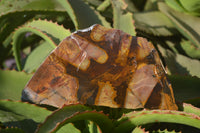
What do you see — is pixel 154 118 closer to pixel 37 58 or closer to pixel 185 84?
pixel 185 84

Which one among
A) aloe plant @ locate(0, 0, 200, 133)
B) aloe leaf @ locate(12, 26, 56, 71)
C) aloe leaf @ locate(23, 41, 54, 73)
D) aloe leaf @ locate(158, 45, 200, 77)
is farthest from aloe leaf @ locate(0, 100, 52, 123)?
aloe leaf @ locate(158, 45, 200, 77)

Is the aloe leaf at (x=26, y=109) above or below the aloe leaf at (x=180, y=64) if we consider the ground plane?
above

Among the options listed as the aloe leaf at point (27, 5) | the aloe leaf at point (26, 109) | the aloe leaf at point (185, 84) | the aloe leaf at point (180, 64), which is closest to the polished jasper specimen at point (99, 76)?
the aloe leaf at point (26, 109)

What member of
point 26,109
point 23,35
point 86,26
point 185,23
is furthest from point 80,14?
point 185,23

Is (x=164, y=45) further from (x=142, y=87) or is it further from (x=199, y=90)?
(x=142, y=87)

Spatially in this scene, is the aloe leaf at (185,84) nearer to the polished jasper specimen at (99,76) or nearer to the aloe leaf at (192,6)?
the polished jasper specimen at (99,76)

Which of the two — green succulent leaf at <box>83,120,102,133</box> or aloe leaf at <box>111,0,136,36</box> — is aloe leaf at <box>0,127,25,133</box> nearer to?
green succulent leaf at <box>83,120,102,133</box>

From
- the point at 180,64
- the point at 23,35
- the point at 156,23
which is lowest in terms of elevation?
the point at 180,64
